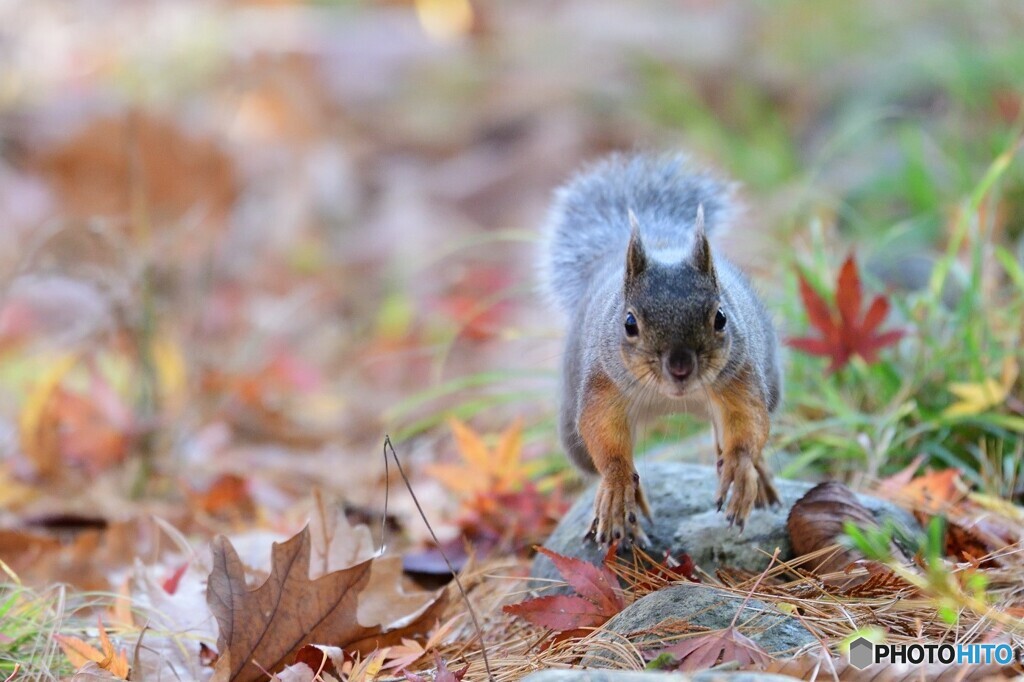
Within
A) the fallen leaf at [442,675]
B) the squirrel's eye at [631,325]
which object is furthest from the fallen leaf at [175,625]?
the squirrel's eye at [631,325]

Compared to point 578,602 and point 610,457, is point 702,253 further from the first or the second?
point 578,602

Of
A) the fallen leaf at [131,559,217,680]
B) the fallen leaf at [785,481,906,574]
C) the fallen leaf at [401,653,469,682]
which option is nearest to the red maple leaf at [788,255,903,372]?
the fallen leaf at [785,481,906,574]

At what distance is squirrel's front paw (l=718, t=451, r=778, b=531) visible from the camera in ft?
7.97

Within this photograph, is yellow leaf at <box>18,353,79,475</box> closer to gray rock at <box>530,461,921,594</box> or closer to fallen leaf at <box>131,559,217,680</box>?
fallen leaf at <box>131,559,217,680</box>

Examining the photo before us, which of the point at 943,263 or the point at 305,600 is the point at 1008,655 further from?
the point at 943,263

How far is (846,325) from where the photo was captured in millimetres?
3256

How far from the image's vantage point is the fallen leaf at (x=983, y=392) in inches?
128

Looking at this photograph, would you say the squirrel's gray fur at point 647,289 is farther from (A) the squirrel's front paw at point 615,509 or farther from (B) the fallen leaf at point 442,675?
(B) the fallen leaf at point 442,675

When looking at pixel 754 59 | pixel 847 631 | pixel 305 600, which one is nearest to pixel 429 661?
pixel 305 600

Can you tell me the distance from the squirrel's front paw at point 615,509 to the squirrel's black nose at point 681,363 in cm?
35

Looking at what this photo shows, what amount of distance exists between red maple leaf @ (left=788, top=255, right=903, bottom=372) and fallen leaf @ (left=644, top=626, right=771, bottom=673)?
1.31 m

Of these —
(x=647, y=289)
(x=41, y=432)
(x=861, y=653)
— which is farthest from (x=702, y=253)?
(x=41, y=432)

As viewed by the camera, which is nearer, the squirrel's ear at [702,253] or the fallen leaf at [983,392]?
the squirrel's ear at [702,253]

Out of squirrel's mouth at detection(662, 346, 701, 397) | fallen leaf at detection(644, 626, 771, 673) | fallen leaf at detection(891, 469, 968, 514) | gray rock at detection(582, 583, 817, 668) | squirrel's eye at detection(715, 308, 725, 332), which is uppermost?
squirrel's eye at detection(715, 308, 725, 332)
